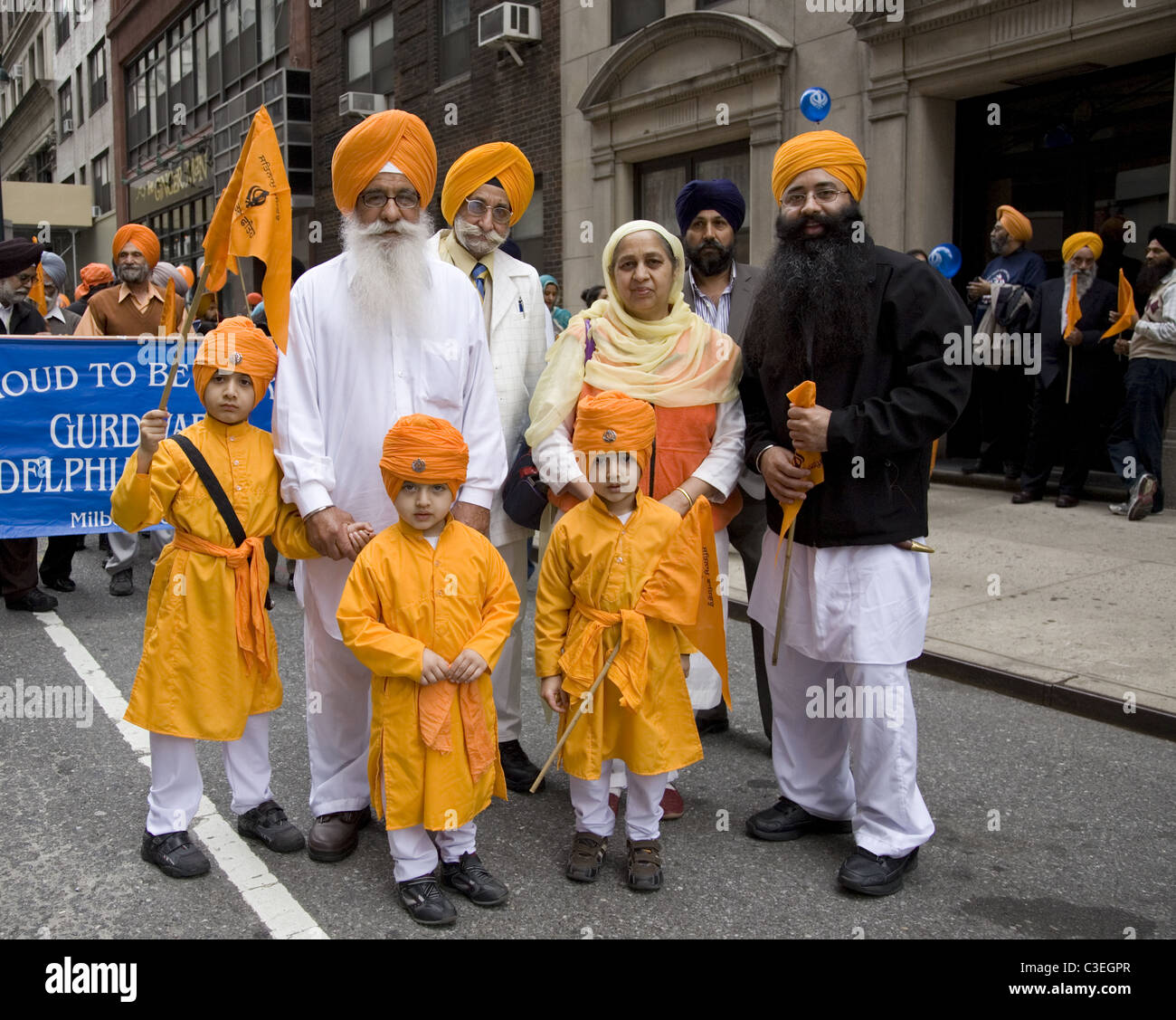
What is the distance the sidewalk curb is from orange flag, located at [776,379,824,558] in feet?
4.92

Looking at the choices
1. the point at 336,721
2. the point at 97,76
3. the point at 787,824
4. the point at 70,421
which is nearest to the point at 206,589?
the point at 336,721

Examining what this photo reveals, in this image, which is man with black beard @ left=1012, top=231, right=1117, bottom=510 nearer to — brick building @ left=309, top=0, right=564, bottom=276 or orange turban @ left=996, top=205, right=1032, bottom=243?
orange turban @ left=996, top=205, right=1032, bottom=243

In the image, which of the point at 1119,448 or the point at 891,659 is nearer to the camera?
the point at 891,659

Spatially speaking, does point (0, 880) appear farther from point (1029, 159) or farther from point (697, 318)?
point (1029, 159)

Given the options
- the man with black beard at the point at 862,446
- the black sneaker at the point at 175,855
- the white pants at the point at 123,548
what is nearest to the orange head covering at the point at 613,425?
the man with black beard at the point at 862,446

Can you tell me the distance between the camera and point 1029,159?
415 inches

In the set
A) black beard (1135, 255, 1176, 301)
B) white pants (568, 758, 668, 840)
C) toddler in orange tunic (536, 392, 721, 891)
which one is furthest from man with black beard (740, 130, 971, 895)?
black beard (1135, 255, 1176, 301)

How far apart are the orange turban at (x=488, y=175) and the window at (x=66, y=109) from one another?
158ft

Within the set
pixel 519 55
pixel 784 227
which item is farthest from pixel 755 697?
pixel 519 55

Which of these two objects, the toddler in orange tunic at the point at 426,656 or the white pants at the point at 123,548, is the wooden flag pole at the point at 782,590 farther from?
the white pants at the point at 123,548

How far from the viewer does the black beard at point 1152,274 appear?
8.74m

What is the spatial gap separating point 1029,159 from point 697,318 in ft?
25.8

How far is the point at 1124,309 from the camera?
9.16 metres

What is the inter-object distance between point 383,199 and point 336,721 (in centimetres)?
177
